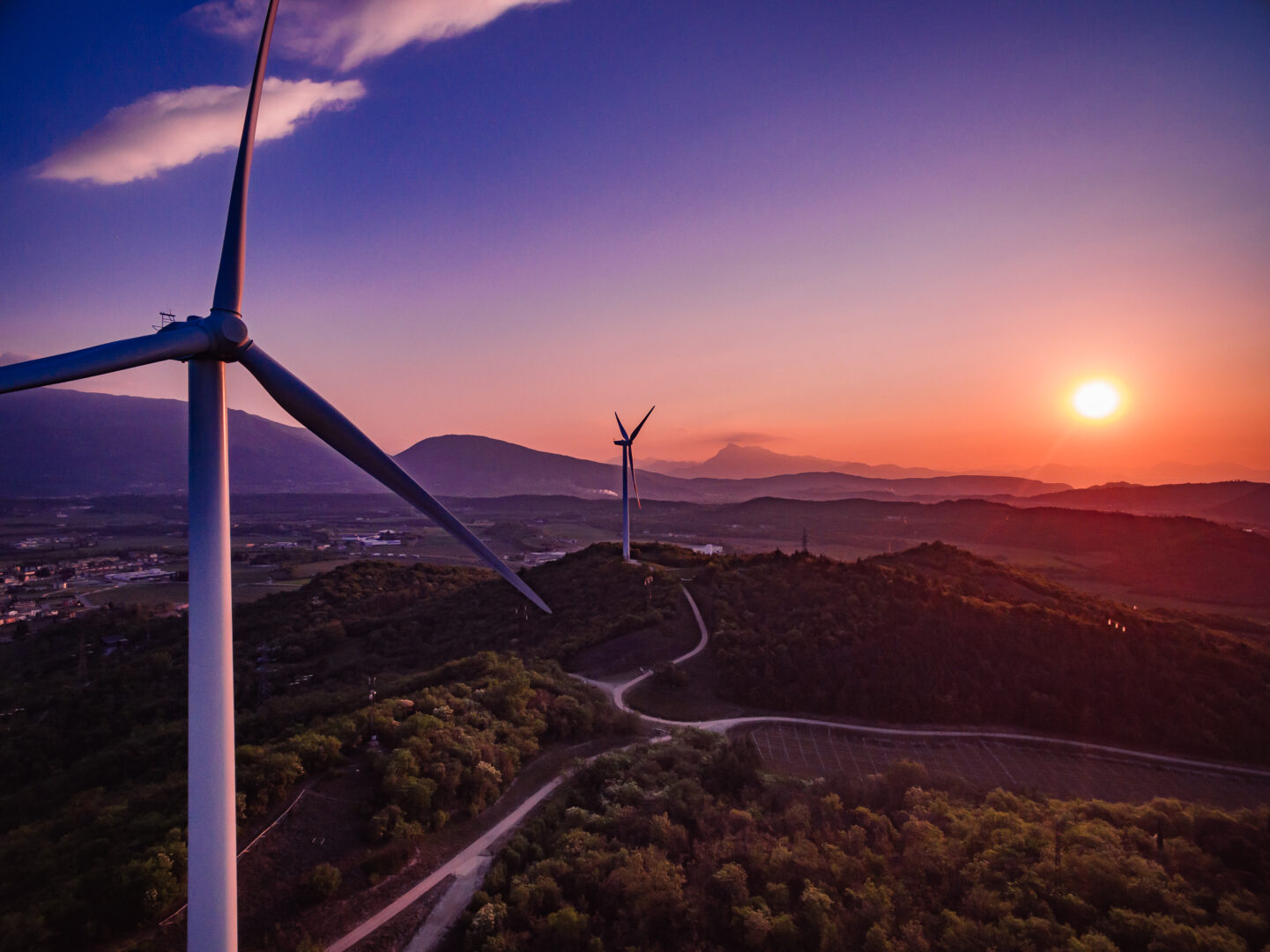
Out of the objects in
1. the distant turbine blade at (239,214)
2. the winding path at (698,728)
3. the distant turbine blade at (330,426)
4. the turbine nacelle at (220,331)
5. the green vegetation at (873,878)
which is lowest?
the winding path at (698,728)

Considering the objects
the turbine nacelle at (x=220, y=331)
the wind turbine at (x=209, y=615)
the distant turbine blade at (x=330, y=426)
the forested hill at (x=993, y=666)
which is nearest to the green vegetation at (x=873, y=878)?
the wind turbine at (x=209, y=615)

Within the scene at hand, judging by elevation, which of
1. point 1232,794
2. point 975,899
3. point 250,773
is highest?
point 250,773

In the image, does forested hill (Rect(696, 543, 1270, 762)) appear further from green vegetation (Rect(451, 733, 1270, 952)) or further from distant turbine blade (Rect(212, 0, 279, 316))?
distant turbine blade (Rect(212, 0, 279, 316))

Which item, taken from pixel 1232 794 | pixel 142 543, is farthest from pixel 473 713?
pixel 142 543

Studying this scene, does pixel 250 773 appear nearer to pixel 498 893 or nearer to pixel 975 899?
pixel 498 893

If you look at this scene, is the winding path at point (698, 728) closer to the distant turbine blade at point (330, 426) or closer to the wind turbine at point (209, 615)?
the wind turbine at point (209, 615)

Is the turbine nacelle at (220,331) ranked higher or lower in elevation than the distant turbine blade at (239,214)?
lower

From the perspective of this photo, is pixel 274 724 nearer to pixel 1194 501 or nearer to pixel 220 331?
pixel 220 331
